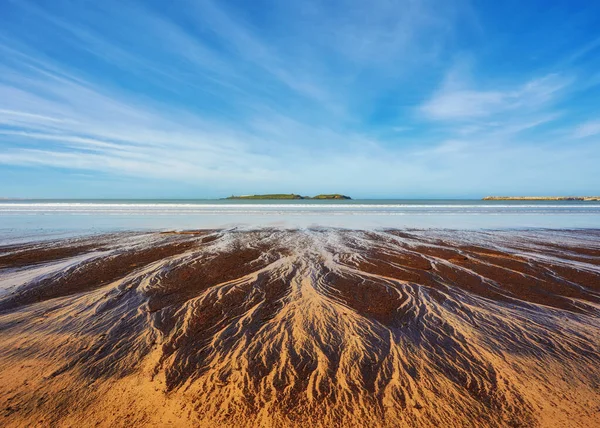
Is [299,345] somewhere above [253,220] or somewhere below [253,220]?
above

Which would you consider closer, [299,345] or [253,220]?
[299,345]

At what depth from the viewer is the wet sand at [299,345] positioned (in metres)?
2.48

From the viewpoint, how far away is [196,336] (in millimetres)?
3807

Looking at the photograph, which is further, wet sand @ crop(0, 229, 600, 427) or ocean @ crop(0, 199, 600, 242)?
ocean @ crop(0, 199, 600, 242)

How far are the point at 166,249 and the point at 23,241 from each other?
736 centimetres

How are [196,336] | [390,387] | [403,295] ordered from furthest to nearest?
1. [403,295]
2. [196,336]
3. [390,387]

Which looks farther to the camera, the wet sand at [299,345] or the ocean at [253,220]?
the ocean at [253,220]

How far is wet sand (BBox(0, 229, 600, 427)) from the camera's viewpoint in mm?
2480

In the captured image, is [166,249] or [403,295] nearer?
[403,295]

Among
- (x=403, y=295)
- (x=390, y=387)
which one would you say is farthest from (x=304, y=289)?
(x=390, y=387)

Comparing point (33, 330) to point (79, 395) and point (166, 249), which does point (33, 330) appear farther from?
point (166, 249)

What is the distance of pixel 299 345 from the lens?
11.8ft

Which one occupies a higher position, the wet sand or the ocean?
the wet sand

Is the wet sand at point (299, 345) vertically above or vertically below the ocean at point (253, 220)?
above
